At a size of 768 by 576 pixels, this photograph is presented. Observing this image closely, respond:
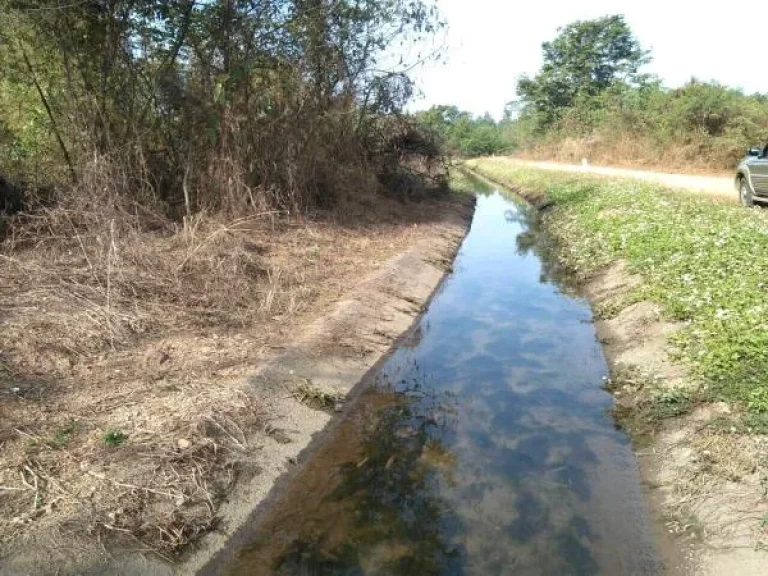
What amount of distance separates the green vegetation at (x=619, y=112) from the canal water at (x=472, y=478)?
68.7 ft

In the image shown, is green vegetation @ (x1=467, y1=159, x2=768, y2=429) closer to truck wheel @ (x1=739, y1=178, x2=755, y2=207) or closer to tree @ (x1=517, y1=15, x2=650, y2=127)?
truck wheel @ (x1=739, y1=178, x2=755, y2=207)

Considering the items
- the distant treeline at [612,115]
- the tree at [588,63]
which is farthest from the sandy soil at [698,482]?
the tree at [588,63]

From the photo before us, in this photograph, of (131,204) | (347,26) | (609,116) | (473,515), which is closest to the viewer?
(473,515)

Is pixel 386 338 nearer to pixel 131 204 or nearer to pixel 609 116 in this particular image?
pixel 131 204

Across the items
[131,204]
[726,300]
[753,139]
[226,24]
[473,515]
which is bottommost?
[473,515]

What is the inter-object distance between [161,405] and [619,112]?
3233 cm

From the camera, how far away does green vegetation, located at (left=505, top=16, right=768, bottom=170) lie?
26109 mm

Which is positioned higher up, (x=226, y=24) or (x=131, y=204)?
(x=226, y=24)

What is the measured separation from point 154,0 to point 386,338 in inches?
304

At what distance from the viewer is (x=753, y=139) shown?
24922 mm

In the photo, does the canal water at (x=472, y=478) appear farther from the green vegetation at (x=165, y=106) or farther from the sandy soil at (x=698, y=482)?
the green vegetation at (x=165, y=106)

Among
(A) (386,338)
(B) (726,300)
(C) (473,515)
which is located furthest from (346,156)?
(C) (473,515)

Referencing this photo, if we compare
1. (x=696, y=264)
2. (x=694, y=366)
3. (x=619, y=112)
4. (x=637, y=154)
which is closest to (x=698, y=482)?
(x=694, y=366)

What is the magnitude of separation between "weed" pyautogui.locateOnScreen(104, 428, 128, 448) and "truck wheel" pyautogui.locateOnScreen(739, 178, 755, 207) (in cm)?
1431
